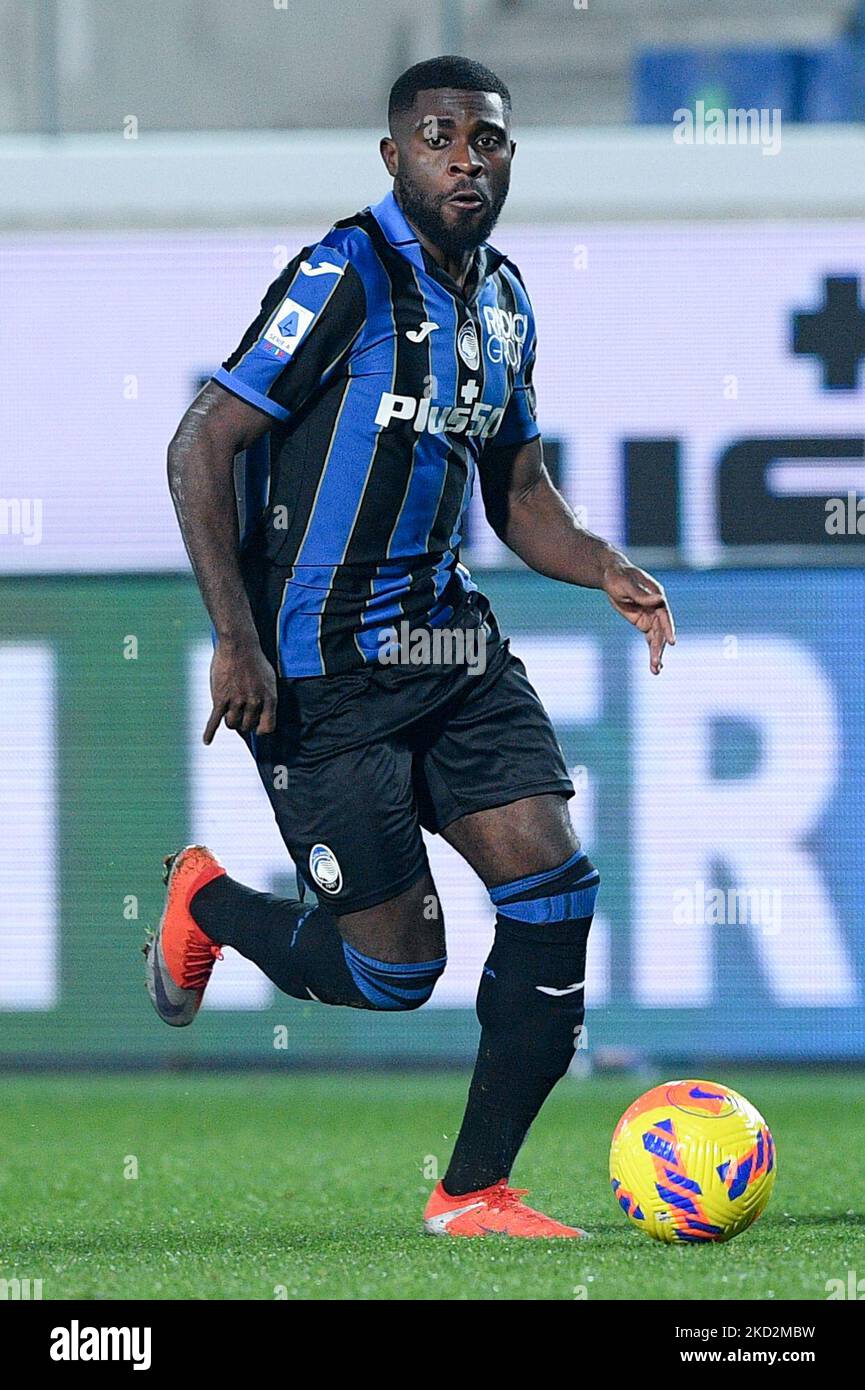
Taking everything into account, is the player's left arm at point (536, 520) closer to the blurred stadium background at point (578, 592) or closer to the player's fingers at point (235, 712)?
the player's fingers at point (235, 712)

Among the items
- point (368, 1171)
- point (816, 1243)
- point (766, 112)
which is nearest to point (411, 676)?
point (816, 1243)

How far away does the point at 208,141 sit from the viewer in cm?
799

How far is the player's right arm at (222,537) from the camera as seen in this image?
12.9ft

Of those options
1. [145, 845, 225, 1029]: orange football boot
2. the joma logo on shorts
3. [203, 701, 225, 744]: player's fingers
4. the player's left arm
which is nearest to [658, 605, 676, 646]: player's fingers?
the player's left arm

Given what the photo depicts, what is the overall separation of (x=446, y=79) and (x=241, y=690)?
3.94 feet

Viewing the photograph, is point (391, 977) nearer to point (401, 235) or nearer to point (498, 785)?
point (498, 785)

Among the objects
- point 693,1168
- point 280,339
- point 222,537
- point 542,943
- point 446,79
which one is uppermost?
point 446,79

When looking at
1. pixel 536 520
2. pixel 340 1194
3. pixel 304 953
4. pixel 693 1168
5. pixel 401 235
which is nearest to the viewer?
pixel 693 1168

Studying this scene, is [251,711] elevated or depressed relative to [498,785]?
elevated

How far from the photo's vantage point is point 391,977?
4.20 metres

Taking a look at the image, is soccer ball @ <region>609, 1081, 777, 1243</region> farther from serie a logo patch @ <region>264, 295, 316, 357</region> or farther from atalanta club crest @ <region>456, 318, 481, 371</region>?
serie a logo patch @ <region>264, 295, 316, 357</region>

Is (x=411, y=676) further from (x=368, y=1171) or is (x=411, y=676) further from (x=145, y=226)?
(x=145, y=226)

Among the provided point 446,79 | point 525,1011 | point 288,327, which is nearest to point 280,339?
point 288,327

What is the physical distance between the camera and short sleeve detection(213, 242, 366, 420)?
3949 mm
